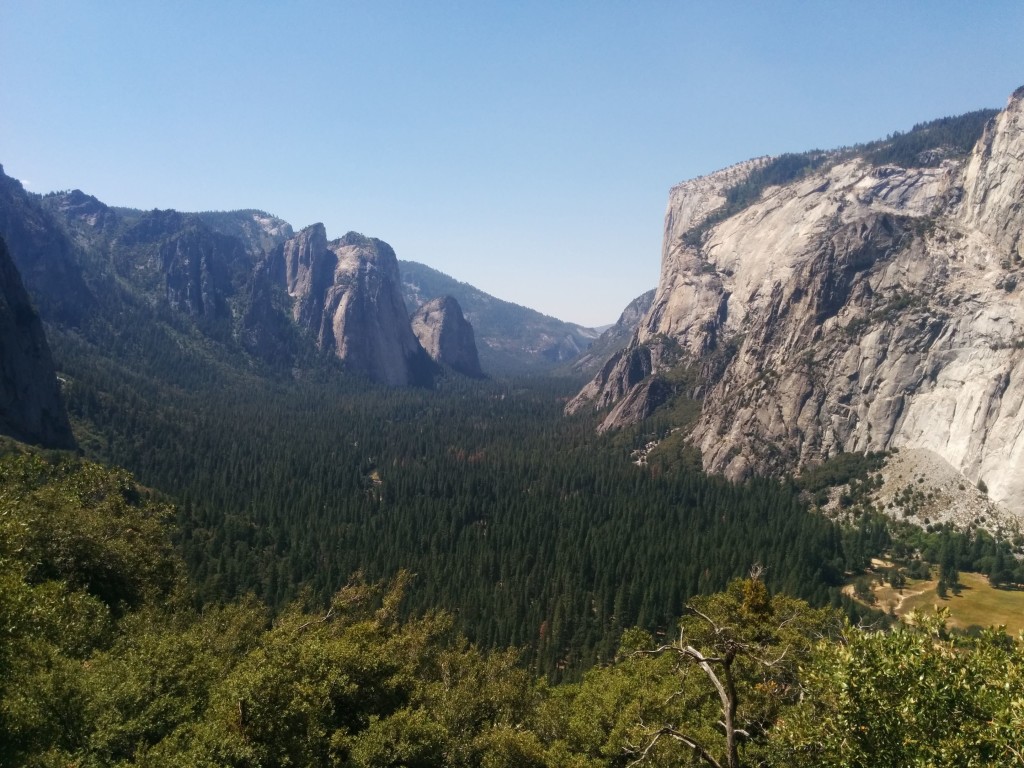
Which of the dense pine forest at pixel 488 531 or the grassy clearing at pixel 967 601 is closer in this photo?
the grassy clearing at pixel 967 601

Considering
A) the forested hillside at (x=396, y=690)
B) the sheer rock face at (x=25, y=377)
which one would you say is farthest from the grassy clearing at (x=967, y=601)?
the sheer rock face at (x=25, y=377)

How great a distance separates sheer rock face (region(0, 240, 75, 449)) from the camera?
13675 cm

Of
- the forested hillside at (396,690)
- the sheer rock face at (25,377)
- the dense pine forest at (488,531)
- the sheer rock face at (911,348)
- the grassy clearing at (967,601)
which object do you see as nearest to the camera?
the forested hillside at (396,690)

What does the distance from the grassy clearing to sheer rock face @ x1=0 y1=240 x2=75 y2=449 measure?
17912cm

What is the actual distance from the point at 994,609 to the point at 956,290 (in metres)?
102

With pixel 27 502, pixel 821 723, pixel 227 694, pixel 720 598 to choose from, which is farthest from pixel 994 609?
pixel 27 502

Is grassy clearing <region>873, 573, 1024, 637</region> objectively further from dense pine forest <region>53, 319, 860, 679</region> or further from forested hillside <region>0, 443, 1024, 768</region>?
forested hillside <region>0, 443, 1024, 768</region>

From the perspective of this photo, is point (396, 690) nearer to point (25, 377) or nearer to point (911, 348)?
point (25, 377)

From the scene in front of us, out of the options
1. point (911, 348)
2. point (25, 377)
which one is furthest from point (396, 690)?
point (911, 348)

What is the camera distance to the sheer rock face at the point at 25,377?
136750mm

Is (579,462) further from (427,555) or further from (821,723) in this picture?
(821,723)

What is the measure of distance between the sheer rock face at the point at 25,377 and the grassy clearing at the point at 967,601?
17912cm

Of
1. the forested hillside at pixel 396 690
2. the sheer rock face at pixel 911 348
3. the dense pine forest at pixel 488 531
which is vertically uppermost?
the sheer rock face at pixel 911 348

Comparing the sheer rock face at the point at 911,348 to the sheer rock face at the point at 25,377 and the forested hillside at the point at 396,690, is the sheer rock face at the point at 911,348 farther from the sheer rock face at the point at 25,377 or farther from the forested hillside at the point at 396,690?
the sheer rock face at the point at 25,377
